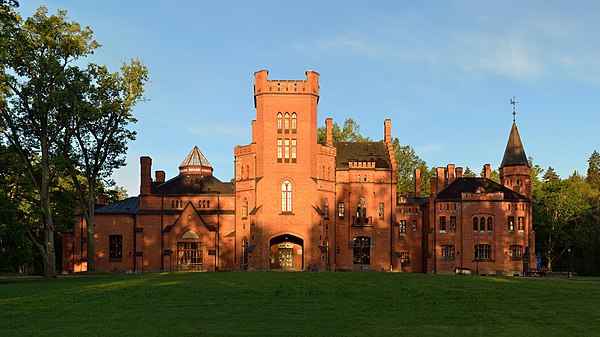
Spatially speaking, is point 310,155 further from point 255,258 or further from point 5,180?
point 5,180

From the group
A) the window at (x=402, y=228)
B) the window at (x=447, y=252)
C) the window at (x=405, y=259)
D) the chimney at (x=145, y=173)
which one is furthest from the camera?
the window at (x=402, y=228)

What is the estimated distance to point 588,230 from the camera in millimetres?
56781

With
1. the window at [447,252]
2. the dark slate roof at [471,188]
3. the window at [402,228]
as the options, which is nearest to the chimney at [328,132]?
the window at [402,228]

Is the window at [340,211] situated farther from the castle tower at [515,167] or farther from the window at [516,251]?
the castle tower at [515,167]

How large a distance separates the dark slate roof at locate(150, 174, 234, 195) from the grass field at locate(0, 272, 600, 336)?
2698 cm

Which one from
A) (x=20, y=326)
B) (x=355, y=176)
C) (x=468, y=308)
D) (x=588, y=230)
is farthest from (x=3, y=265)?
(x=588, y=230)

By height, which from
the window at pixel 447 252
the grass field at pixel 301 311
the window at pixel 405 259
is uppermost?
the grass field at pixel 301 311

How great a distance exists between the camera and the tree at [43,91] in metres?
40.1

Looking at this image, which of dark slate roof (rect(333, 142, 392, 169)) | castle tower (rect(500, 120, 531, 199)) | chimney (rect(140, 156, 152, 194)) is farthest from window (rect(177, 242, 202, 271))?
castle tower (rect(500, 120, 531, 199))

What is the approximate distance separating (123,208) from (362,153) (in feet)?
68.1

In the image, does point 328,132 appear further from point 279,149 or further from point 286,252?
point 286,252

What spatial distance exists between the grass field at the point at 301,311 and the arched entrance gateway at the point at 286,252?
22.7 meters

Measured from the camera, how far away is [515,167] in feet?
192

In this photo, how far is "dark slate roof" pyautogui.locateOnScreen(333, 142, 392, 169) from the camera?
5609cm
